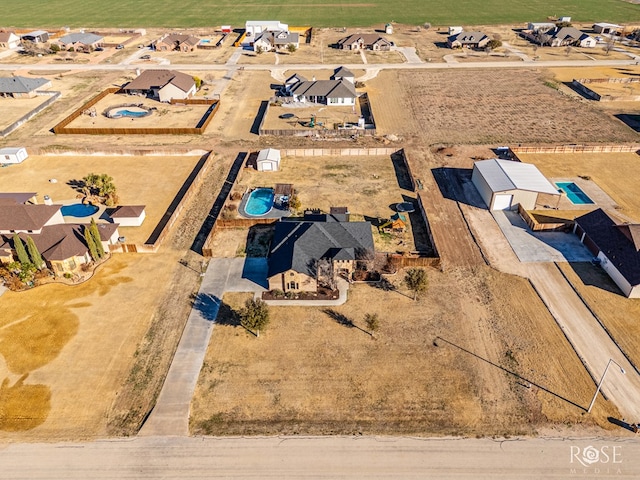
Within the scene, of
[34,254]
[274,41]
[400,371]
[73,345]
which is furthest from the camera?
[274,41]

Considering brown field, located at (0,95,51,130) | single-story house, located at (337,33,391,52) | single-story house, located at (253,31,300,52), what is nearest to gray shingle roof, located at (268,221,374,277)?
brown field, located at (0,95,51,130)

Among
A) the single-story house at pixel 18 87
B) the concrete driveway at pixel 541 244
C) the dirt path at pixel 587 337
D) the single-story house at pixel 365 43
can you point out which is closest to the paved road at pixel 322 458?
the dirt path at pixel 587 337

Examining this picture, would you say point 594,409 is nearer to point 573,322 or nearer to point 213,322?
point 573,322

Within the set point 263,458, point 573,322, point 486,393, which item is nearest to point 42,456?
point 263,458

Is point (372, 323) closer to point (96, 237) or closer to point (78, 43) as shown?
point (96, 237)

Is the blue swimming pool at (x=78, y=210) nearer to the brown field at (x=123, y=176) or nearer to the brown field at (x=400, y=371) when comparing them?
the brown field at (x=123, y=176)

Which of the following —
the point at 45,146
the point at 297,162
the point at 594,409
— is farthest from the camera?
the point at 45,146

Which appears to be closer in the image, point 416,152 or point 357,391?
point 357,391

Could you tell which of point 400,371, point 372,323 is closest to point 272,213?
point 372,323
